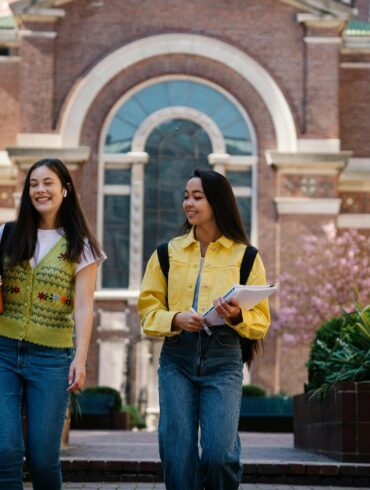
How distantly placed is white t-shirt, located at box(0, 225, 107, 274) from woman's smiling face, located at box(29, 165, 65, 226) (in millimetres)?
104

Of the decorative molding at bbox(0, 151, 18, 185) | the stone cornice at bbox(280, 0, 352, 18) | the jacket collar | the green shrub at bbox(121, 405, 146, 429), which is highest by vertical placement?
the stone cornice at bbox(280, 0, 352, 18)

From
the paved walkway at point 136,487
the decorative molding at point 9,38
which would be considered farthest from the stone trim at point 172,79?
the paved walkway at point 136,487

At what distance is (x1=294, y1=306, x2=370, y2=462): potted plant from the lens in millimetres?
11992

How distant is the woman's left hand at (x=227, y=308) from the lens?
252 inches

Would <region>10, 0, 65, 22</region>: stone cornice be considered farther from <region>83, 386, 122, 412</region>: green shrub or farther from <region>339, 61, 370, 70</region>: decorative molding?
<region>83, 386, 122, 412</region>: green shrub

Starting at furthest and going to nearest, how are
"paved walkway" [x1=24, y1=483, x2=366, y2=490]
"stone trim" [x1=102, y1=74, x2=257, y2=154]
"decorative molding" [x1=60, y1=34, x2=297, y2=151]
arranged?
"stone trim" [x1=102, y1=74, x2=257, y2=154]
"decorative molding" [x1=60, y1=34, x2=297, y2=151]
"paved walkway" [x1=24, y1=483, x2=366, y2=490]

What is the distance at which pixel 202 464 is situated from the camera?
21.2ft

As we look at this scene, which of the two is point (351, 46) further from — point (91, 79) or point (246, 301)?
point (246, 301)

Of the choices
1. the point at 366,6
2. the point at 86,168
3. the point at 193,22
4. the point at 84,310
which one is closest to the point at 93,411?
the point at 86,168

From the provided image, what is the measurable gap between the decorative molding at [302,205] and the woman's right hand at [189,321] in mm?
28610

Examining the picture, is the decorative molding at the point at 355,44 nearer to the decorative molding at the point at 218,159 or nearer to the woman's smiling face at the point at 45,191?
the decorative molding at the point at 218,159

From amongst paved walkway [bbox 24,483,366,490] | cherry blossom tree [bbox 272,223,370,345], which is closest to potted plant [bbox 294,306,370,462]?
paved walkway [bbox 24,483,366,490]

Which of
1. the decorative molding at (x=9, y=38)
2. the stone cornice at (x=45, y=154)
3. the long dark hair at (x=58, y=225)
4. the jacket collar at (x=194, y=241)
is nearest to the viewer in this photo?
the long dark hair at (x=58, y=225)

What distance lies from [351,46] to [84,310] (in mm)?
31711
